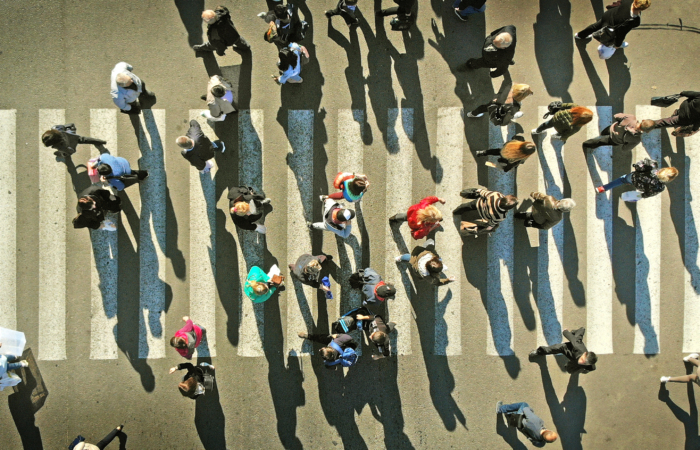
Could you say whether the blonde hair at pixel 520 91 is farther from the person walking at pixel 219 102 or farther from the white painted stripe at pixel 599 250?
the person walking at pixel 219 102

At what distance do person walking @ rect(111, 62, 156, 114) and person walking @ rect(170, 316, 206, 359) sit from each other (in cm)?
394

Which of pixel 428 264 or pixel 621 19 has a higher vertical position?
pixel 621 19

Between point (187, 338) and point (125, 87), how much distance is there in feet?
14.0

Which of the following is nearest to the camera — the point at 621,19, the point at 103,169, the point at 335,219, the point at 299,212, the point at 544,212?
the point at 335,219

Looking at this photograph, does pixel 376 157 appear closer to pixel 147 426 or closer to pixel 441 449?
pixel 441 449

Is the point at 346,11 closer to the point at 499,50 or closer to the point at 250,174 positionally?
the point at 499,50

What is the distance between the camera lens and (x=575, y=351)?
6.61 metres

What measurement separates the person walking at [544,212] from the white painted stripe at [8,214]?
357 inches

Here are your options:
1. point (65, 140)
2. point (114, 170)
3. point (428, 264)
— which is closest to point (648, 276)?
point (428, 264)

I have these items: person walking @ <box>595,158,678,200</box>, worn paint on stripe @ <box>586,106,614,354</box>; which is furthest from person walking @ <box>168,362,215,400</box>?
person walking @ <box>595,158,678,200</box>

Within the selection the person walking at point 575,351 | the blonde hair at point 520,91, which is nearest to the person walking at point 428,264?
the person walking at point 575,351

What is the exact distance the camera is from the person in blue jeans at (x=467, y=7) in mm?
6949

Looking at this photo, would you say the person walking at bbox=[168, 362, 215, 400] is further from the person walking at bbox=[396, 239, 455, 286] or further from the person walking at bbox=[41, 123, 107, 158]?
the person walking at bbox=[41, 123, 107, 158]

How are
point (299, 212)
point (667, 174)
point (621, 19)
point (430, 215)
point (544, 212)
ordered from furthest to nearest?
point (299, 212) → point (621, 19) → point (544, 212) → point (667, 174) → point (430, 215)
